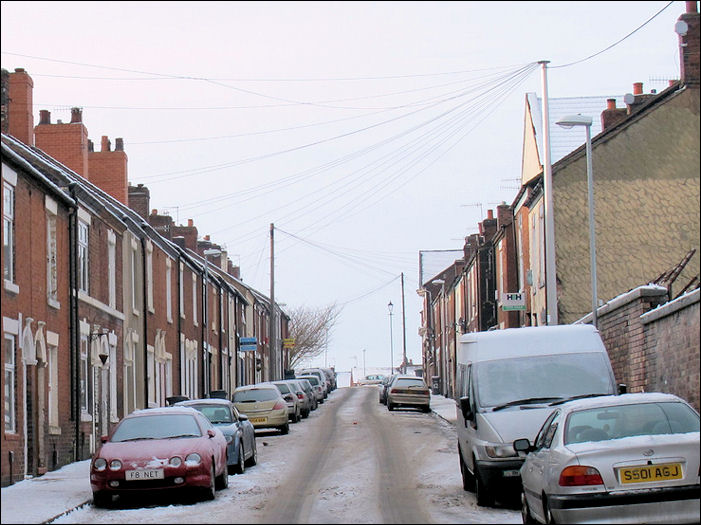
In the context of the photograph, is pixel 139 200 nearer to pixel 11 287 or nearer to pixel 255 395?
pixel 255 395

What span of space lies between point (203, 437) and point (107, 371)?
12389 mm

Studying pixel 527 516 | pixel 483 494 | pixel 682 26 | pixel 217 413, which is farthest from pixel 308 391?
pixel 527 516

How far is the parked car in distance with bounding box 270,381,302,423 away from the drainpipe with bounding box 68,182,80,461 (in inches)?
565

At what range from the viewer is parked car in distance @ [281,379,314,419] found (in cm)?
4126

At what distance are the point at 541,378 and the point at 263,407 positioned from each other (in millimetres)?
18657

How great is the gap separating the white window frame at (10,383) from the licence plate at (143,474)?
16.6ft

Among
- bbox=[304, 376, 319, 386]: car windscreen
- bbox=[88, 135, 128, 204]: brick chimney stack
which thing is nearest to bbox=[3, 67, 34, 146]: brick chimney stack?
bbox=[88, 135, 128, 204]: brick chimney stack

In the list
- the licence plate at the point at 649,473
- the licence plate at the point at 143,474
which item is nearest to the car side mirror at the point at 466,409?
the licence plate at the point at 143,474

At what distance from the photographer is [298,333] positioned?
9825cm

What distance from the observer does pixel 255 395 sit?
34250 mm

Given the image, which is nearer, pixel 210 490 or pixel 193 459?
pixel 193 459

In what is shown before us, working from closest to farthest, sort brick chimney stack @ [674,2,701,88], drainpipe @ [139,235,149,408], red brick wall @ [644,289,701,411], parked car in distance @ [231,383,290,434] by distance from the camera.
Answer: brick chimney stack @ [674,2,701,88], red brick wall @ [644,289,701,411], drainpipe @ [139,235,149,408], parked car in distance @ [231,383,290,434]

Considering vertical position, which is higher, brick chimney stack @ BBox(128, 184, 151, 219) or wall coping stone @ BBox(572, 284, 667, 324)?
brick chimney stack @ BBox(128, 184, 151, 219)

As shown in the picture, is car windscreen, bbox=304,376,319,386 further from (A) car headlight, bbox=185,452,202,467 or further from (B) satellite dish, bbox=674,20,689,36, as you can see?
(A) car headlight, bbox=185,452,202,467
